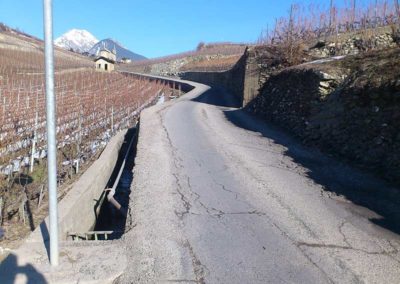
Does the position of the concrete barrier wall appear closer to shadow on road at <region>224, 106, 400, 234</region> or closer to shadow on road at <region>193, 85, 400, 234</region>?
shadow on road at <region>193, 85, 400, 234</region>

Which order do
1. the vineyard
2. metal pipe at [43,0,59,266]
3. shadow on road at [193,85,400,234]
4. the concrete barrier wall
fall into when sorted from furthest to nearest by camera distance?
the concrete barrier wall
the vineyard
shadow on road at [193,85,400,234]
metal pipe at [43,0,59,266]

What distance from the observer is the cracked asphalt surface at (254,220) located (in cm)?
443

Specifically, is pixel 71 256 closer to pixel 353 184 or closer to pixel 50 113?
pixel 50 113

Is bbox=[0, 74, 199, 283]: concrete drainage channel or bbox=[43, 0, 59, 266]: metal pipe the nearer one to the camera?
bbox=[43, 0, 59, 266]: metal pipe

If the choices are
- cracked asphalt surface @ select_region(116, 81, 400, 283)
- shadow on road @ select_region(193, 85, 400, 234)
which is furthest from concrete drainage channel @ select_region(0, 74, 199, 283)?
shadow on road @ select_region(193, 85, 400, 234)

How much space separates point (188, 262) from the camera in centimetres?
457

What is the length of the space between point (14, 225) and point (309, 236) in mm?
4921

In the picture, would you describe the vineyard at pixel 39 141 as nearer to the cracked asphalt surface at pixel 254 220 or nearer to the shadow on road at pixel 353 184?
the cracked asphalt surface at pixel 254 220

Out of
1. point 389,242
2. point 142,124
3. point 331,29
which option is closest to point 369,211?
point 389,242

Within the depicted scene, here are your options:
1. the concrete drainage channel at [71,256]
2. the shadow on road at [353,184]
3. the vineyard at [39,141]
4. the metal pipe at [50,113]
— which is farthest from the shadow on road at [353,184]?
the vineyard at [39,141]

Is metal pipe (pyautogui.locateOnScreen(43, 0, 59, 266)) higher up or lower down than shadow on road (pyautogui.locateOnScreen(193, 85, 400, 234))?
higher up

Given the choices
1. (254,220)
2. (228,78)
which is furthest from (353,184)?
(228,78)

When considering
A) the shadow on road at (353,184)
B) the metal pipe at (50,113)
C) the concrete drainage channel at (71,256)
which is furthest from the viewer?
the shadow on road at (353,184)

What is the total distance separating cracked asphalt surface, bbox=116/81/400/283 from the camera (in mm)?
4434
